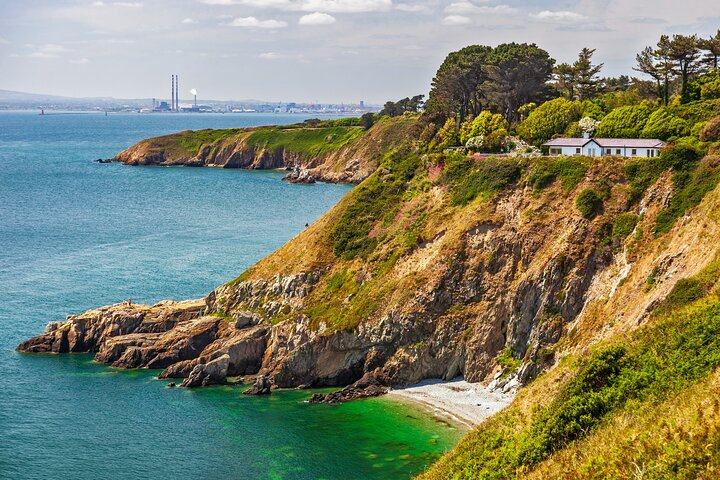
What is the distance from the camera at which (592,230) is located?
73375 mm

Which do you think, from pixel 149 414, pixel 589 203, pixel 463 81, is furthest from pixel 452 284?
pixel 463 81

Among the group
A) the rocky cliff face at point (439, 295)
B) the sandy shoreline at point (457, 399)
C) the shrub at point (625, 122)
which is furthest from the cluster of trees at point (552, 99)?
the sandy shoreline at point (457, 399)

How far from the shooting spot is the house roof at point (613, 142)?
80762mm

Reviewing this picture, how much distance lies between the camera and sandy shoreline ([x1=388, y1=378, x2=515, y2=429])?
6694cm

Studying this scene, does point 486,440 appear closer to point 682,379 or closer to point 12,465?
point 682,379

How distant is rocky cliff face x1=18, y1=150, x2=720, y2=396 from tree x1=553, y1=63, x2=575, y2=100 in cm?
3700

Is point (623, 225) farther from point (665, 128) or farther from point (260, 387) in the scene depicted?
point (260, 387)

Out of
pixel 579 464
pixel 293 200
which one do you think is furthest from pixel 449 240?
pixel 293 200

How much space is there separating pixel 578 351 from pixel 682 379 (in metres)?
25.8

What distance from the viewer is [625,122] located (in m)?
90.5

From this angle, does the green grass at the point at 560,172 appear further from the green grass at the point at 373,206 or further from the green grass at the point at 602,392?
the green grass at the point at 602,392

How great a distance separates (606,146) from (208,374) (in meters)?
43.6

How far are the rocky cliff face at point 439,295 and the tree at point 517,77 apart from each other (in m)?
26.3

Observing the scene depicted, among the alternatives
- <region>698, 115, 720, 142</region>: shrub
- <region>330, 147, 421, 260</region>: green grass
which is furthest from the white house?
<region>330, 147, 421, 260</region>: green grass
